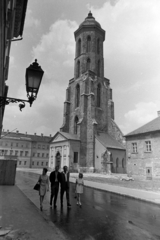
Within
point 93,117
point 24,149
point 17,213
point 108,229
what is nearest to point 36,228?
point 17,213

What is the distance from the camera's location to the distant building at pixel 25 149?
59.7 metres

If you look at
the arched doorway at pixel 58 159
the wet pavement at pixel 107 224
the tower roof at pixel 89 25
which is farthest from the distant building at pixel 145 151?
the tower roof at pixel 89 25

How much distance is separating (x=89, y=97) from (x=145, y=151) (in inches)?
801

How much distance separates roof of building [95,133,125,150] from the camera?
34.9m

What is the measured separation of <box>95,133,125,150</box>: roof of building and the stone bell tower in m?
1.53

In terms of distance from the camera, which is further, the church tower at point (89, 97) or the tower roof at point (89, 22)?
the tower roof at point (89, 22)

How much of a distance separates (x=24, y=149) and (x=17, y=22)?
55.7m

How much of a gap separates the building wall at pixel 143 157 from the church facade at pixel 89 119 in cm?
909

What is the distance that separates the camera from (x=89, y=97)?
39.3 meters

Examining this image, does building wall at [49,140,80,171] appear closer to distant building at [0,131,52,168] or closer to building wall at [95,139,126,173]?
building wall at [95,139,126,173]

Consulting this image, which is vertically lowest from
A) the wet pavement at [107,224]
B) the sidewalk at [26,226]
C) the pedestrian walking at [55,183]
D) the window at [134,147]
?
the wet pavement at [107,224]

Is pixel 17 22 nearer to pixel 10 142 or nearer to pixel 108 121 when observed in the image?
pixel 108 121

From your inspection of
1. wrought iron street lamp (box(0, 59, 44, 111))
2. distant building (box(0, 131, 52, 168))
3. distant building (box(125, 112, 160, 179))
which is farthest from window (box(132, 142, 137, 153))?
distant building (box(0, 131, 52, 168))

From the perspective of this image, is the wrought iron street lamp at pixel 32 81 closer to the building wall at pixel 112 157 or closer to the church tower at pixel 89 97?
the building wall at pixel 112 157
